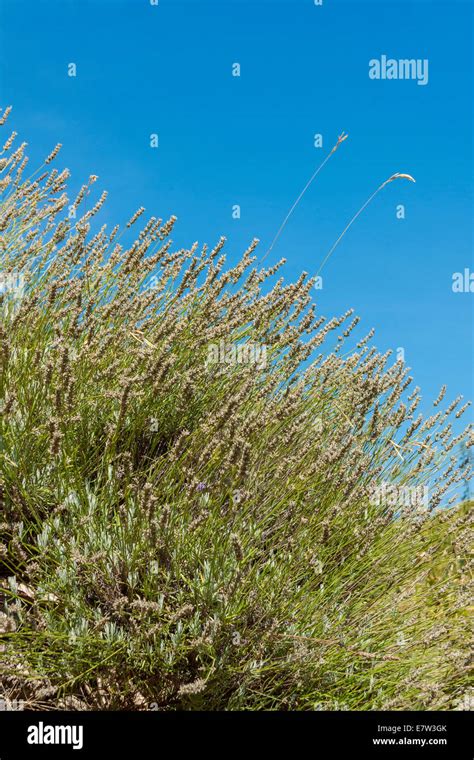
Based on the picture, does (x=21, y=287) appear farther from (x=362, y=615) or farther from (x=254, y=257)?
(x=362, y=615)

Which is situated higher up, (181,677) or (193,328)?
(193,328)

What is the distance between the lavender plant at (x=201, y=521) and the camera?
213 centimetres

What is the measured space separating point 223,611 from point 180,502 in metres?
0.43

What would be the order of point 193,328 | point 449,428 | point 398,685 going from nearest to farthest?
point 398,685 → point 193,328 → point 449,428

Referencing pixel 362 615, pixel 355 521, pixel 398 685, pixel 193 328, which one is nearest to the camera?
pixel 398 685

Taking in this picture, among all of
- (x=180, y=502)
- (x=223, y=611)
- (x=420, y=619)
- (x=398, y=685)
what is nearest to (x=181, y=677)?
(x=223, y=611)

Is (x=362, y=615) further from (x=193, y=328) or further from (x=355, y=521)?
(x=193, y=328)

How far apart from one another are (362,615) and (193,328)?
1496mm

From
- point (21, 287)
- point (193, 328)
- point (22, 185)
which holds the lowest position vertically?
point (193, 328)

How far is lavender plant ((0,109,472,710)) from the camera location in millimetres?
2135

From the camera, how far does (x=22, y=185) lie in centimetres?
387

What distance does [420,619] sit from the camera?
102 inches

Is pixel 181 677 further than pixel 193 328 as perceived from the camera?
No

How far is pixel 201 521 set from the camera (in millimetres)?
2156
